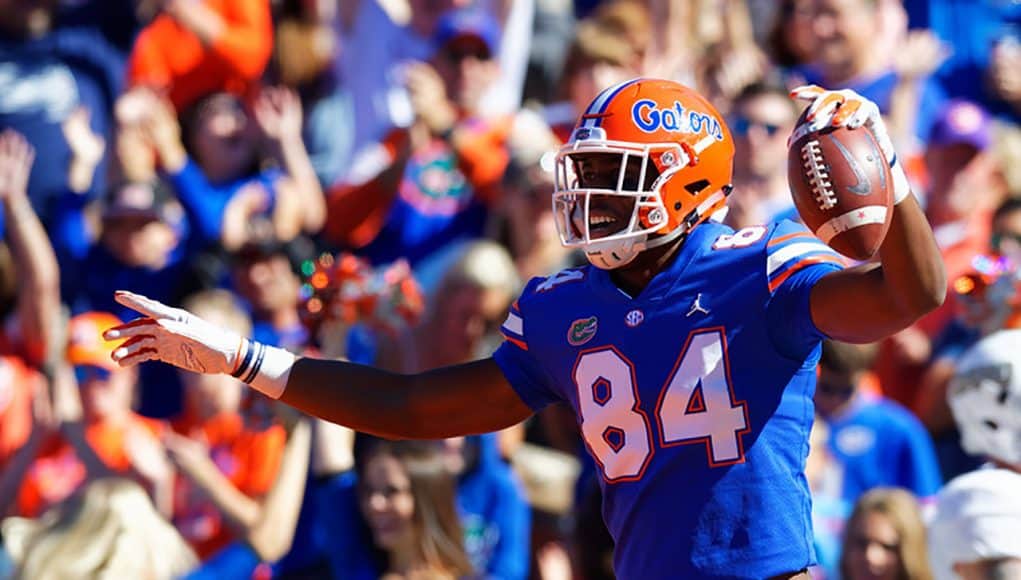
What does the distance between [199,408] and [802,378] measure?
11.9 ft

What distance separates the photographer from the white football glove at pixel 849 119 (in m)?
3.46

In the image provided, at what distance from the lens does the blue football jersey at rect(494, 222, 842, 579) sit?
3.77m

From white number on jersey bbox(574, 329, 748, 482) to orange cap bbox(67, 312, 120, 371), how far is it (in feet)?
11.3

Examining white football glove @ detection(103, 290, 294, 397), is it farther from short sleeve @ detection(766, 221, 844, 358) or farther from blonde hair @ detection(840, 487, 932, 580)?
blonde hair @ detection(840, 487, 932, 580)

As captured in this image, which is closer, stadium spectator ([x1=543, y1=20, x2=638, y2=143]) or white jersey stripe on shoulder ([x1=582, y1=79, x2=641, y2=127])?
white jersey stripe on shoulder ([x1=582, y1=79, x2=641, y2=127])

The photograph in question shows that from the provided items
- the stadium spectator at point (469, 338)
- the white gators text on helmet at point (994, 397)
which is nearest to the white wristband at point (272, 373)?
the white gators text on helmet at point (994, 397)

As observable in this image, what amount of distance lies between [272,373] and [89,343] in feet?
9.68

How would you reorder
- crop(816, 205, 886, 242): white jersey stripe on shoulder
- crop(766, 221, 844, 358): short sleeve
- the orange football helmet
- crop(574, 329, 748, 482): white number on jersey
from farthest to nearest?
the orange football helmet, crop(574, 329, 748, 482): white number on jersey, crop(766, 221, 844, 358): short sleeve, crop(816, 205, 886, 242): white jersey stripe on shoulder

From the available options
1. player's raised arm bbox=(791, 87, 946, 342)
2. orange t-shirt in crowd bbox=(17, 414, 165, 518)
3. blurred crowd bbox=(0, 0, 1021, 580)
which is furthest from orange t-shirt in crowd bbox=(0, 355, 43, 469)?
player's raised arm bbox=(791, 87, 946, 342)

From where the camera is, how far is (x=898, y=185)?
11.4ft

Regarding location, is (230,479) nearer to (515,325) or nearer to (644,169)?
(515,325)

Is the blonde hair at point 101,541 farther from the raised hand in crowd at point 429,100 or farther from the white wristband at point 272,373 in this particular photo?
the raised hand in crowd at point 429,100

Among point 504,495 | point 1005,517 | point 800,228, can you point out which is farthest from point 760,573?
point 504,495

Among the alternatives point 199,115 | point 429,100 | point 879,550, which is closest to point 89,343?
point 199,115
